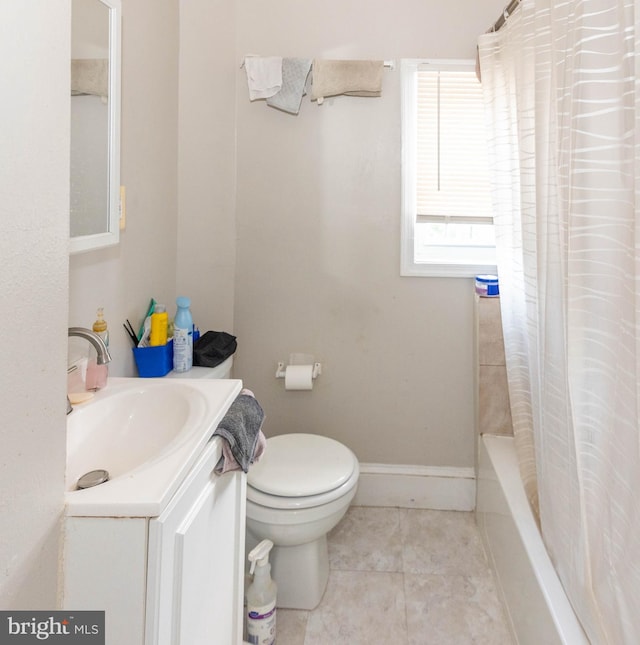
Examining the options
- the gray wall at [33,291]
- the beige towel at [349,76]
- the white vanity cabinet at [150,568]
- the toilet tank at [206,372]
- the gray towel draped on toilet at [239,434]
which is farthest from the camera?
the beige towel at [349,76]

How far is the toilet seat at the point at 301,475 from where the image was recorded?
1616mm

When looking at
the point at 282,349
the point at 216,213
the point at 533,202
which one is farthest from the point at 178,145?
the point at 533,202

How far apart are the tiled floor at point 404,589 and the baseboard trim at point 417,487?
0.21 ft

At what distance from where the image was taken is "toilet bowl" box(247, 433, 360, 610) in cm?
162

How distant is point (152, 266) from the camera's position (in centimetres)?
191

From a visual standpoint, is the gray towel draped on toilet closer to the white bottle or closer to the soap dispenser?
the white bottle

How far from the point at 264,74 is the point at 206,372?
4.18 feet

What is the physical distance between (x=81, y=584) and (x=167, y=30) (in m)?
1.94

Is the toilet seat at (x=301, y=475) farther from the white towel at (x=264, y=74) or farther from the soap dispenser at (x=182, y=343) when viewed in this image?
the white towel at (x=264, y=74)

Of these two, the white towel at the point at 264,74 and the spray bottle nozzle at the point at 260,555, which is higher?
the white towel at the point at 264,74

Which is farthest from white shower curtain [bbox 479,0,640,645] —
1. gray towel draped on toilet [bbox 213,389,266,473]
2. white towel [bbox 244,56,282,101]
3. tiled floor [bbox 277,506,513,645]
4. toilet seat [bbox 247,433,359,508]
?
white towel [bbox 244,56,282,101]

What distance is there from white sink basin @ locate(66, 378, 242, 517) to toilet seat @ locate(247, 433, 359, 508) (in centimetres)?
50

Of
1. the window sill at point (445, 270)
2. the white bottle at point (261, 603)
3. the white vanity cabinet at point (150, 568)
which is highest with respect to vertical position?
the window sill at point (445, 270)

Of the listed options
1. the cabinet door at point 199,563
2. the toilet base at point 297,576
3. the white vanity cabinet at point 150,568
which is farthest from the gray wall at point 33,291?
the toilet base at point 297,576
